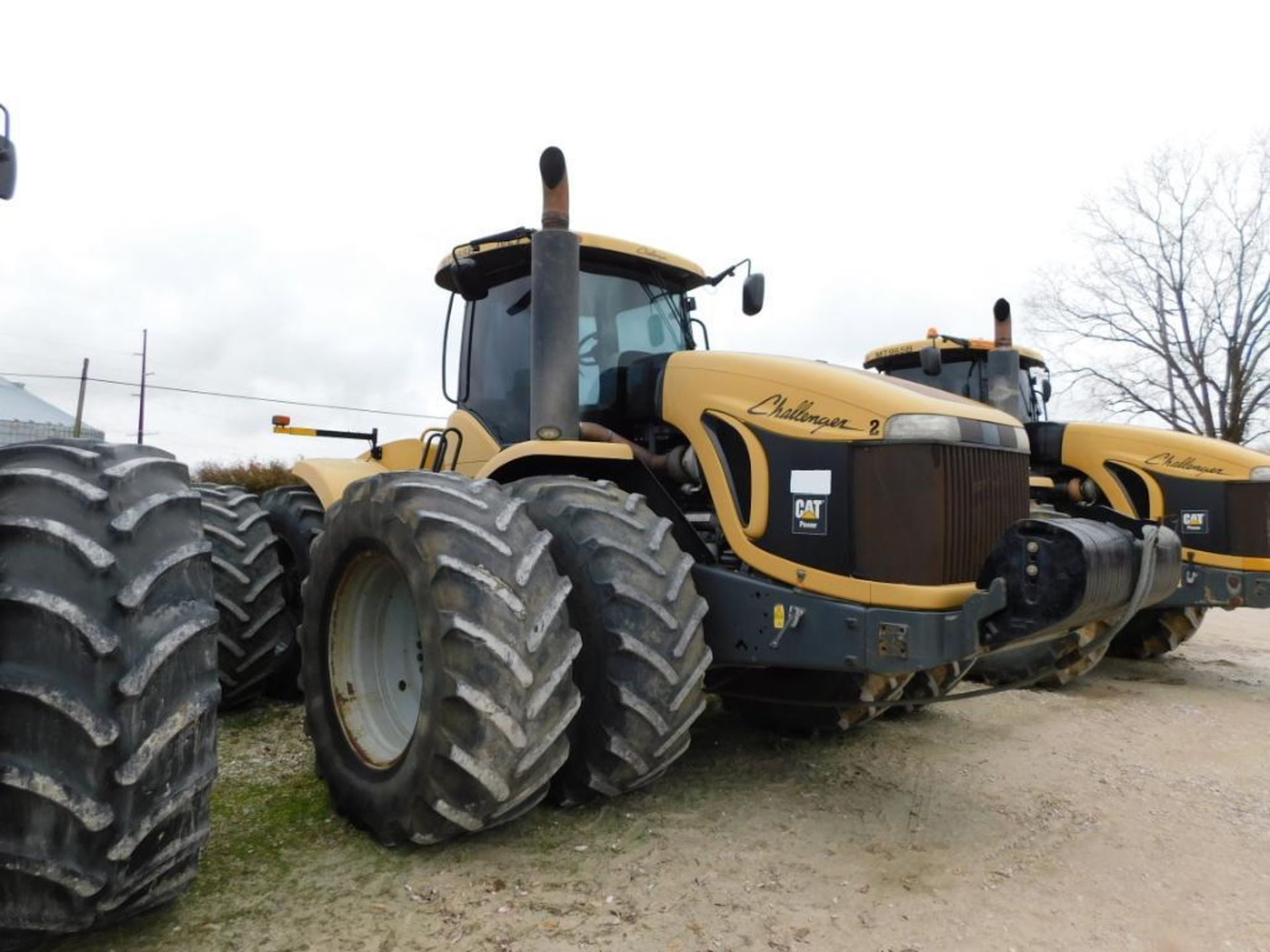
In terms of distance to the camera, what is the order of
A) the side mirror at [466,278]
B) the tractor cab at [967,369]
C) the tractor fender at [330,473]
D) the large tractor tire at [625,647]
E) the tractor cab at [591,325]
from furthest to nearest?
the tractor cab at [967,369] → the tractor fender at [330,473] → the side mirror at [466,278] → the tractor cab at [591,325] → the large tractor tire at [625,647]

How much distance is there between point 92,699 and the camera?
A: 6.75 ft

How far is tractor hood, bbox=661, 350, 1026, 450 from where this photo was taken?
3.34 meters

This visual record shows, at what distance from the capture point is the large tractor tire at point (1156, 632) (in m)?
7.15

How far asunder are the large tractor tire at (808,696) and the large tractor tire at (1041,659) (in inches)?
15.4

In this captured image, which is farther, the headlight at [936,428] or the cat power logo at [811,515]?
the cat power logo at [811,515]

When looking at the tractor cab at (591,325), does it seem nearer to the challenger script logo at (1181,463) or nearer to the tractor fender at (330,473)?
the tractor fender at (330,473)

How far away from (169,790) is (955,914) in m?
2.31

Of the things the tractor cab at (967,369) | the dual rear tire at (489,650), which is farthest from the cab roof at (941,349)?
the dual rear tire at (489,650)

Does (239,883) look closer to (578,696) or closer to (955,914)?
(578,696)

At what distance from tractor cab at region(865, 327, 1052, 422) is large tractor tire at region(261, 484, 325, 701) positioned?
5284mm

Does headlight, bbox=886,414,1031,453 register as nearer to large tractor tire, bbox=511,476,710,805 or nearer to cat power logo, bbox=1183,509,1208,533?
large tractor tire, bbox=511,476,710,805

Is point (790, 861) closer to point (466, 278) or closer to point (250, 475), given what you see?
point (466, 278)

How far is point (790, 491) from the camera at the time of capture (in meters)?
3.48

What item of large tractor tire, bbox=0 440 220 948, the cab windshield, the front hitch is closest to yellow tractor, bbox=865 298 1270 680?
the front hitch
